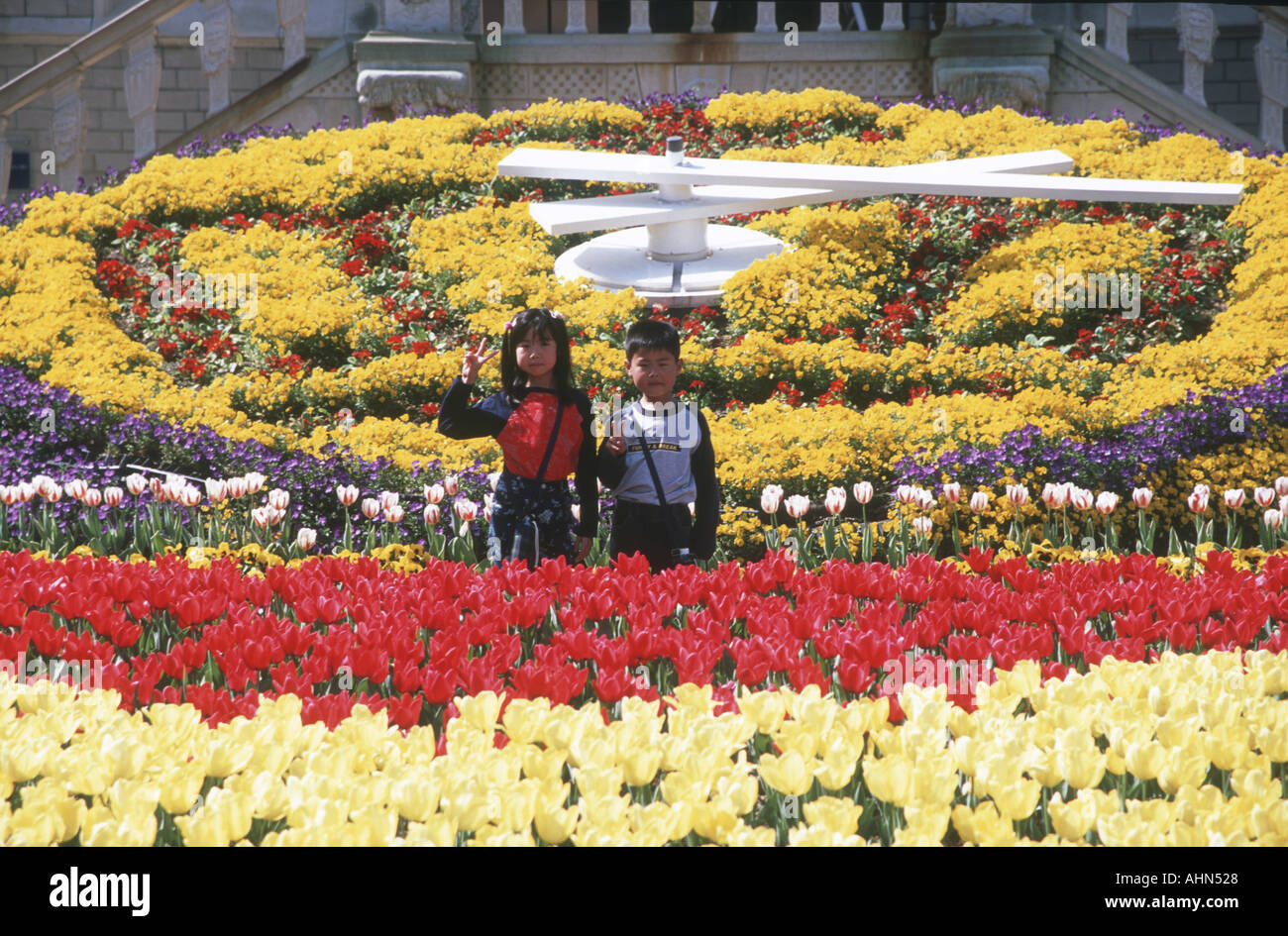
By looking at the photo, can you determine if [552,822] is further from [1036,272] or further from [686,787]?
[1036,272]

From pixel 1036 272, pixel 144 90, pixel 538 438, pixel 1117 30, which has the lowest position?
pixel 538 438

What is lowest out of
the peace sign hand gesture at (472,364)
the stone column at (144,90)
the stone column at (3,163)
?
the peace sign hand gesture at (472,364)

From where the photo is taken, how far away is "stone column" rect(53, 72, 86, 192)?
1197 centimetres

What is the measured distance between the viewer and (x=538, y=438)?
4543 millimetres

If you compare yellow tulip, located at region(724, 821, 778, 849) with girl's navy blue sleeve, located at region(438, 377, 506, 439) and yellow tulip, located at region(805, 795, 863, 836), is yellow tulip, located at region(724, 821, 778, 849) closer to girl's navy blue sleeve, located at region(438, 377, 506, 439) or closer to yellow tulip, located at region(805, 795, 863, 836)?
yellow tulip, located at region(805, 795, 863, 836)

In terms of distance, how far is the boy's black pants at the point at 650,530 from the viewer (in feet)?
15.1

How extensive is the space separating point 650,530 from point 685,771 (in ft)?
8.07

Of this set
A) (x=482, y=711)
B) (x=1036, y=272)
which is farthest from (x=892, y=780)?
(x=1036, y=272)

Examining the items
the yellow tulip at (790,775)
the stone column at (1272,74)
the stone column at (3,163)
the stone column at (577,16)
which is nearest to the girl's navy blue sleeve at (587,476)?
the yellow tulip at (790,775)

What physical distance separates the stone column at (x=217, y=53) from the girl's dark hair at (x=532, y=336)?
32.4ft

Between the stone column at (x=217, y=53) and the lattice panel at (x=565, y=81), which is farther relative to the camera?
the lattice panel at (x=565, y=81)

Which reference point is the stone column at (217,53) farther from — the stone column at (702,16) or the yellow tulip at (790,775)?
the yellow tulip at (790,775)

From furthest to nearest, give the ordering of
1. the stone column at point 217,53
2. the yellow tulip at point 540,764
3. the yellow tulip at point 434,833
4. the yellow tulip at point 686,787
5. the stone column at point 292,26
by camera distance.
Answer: the stone column at point 292,26
the stone column at point 217,53
the yellow tulip at point 540,764
the yellow tulip at point 686,787
the yellow tulip at point 434,833

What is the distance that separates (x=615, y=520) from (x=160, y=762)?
102 inches
